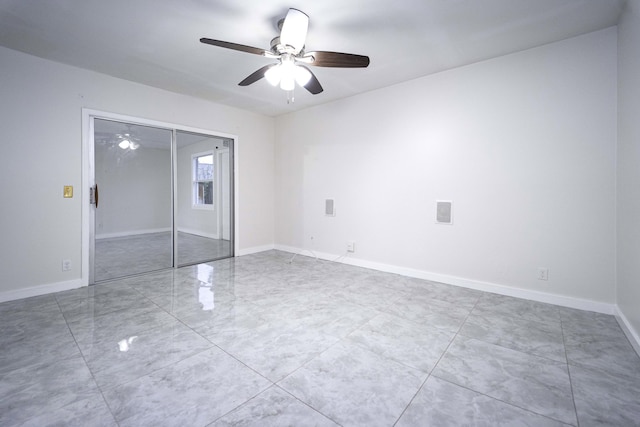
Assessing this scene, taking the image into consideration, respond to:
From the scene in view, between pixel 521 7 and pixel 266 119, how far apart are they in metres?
4.26

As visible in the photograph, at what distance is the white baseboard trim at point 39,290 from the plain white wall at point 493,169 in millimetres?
3542

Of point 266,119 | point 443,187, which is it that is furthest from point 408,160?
point 266,119

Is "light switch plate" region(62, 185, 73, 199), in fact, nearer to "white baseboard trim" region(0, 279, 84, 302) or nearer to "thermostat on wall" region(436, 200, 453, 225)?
"white baseboard trim" region(0, 279, 84, 302)

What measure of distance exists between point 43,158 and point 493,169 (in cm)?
518

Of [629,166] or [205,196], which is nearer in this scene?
[629,166]

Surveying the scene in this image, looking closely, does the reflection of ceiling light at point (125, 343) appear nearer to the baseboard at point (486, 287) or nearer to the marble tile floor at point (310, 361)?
the marble tile floor at point (310, 361)

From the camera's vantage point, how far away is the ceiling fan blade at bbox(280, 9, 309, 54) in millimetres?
2178

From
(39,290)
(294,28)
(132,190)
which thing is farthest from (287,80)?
(39,290)

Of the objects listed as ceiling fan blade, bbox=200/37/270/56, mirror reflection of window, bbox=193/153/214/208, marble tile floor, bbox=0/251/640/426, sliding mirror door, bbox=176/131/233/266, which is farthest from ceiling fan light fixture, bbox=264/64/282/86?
mirror reflection of window, bbox=193/153/214/208

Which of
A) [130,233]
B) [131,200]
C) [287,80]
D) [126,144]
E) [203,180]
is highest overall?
[287,80]

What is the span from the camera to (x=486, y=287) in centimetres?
332

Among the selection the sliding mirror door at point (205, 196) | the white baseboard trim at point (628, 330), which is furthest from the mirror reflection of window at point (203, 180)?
the white baseboard trim at point (628, 330)

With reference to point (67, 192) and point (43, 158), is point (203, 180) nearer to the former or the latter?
point (67, 192)

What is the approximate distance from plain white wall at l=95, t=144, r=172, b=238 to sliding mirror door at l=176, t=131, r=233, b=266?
0.47 metres
